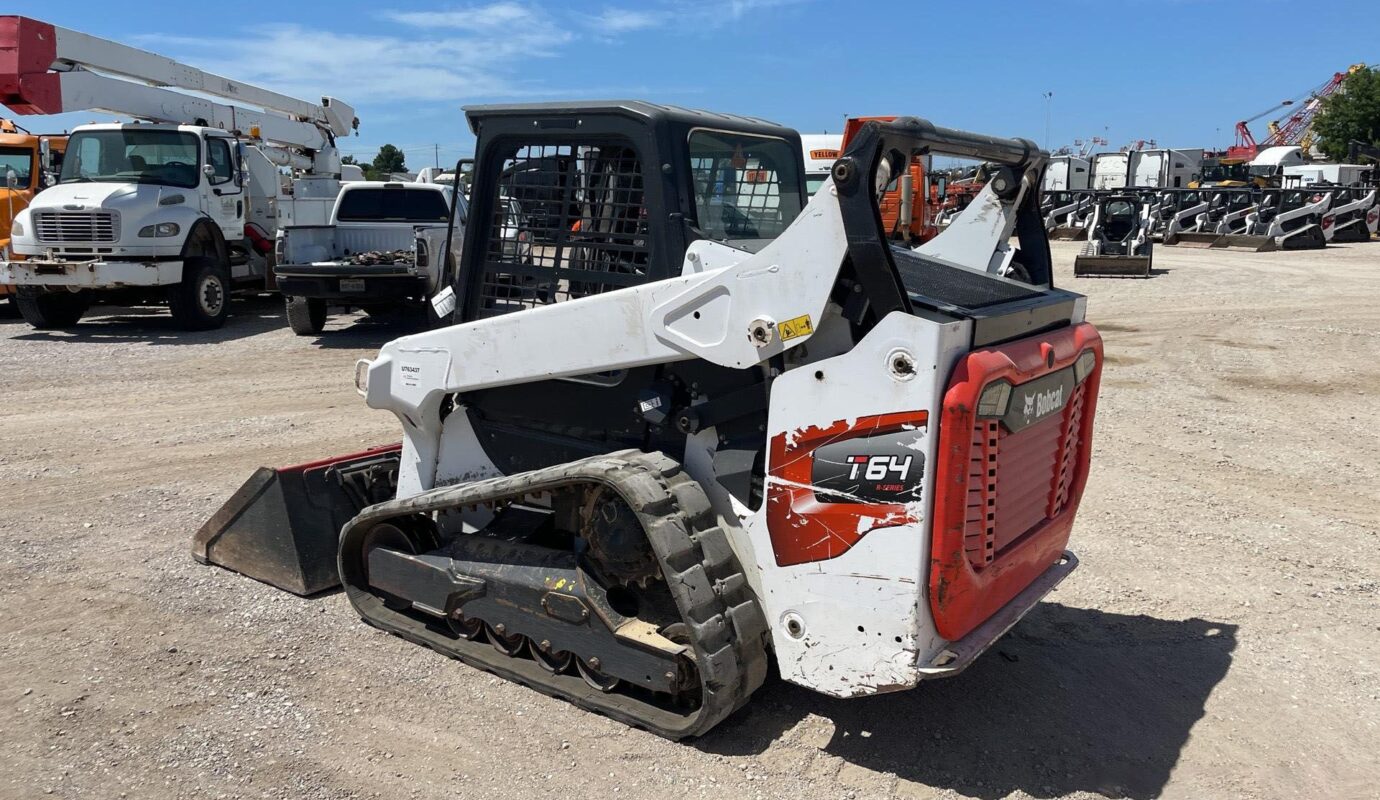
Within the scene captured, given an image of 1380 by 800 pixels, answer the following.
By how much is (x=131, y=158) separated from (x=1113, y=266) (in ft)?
56.7

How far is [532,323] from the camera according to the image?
395cm

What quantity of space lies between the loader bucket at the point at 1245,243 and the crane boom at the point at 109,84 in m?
23.0

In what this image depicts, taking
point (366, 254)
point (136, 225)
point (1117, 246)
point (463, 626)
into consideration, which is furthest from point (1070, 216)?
point (463, 626)

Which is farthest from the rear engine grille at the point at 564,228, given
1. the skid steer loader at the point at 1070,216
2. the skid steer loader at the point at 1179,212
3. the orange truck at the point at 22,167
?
the skid steer loader at the point at 1070,216

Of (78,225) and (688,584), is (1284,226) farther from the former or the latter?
(688,584)

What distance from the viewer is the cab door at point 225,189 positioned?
14.6m

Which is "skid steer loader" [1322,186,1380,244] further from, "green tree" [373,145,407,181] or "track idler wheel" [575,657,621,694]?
"green tree" [373,145,407,181]

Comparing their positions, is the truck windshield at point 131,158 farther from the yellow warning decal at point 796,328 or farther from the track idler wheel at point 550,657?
the yellow warning decal at point 796,328

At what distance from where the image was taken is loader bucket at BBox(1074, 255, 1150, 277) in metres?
20.6

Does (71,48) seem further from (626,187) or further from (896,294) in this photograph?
(896,294)

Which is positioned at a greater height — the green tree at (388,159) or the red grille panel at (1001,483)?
the green tree at (388,159)

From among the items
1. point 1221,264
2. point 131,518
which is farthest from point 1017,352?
point 1221,264

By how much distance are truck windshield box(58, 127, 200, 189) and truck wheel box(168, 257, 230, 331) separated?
1162 millimetres

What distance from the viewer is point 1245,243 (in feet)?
90.1
